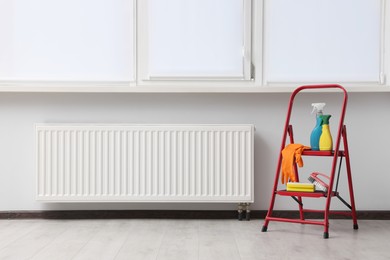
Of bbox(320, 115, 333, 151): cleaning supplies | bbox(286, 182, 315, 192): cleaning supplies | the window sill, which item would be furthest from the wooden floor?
the window sill

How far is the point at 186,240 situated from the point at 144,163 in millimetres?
708

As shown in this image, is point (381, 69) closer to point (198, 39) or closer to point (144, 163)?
point (198, 39)

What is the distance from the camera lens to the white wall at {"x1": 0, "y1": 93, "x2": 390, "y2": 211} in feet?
11.4

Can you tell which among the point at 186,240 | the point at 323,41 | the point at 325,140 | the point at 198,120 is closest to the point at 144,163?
the point at 198,120

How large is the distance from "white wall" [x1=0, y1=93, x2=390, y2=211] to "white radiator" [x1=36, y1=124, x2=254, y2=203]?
141 millimetres

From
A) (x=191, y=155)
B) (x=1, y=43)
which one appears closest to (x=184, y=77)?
(x=191, y=155)

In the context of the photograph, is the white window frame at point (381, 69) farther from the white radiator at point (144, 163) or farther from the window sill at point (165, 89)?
the white radiator at point (144, 163)

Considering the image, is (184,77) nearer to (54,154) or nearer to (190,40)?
(190,40)

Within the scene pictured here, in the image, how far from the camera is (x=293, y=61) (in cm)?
342

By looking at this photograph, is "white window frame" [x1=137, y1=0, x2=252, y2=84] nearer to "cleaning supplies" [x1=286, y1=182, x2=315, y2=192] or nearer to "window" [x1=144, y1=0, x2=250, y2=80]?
"window" [x1=144, y1=0, x2=250, y2=80]

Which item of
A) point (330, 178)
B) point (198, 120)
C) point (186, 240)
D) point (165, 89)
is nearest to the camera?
point (186, 240)

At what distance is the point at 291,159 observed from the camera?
3.01m

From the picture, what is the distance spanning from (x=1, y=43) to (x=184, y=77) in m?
1.13

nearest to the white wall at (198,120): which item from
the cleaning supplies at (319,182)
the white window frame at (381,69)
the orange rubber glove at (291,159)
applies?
the white window frame at (381,69)
